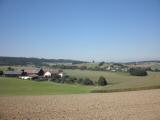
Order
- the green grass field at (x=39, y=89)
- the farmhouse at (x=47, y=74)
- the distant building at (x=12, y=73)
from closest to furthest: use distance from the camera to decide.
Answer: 1. the green grass field at (x=39, y=89)
2. the distant building at (x=12, y=73)
3. the farmhouse at (x=47, y=74)

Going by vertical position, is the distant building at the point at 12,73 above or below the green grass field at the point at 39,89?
above

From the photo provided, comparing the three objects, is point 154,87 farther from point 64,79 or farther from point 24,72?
point 24,72

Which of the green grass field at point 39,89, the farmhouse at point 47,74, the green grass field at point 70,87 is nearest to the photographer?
the green grass field at point 70,87

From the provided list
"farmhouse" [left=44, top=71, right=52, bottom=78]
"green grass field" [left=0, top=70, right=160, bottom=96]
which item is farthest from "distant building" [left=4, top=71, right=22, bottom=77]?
"green grass field" [left=0, top=70, right=160, bottom=96]

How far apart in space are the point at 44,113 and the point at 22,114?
1.56 metres

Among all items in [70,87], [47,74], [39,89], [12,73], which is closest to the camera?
[39,89]

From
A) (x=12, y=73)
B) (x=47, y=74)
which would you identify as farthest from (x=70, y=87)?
(x=12, y=73)

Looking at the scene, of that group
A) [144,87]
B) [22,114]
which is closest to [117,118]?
[22,114]

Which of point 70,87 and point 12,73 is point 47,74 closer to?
point 12,73

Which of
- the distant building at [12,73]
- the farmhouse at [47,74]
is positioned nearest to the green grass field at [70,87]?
the distant building at [12,73]

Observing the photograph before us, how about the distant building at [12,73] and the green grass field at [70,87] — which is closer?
the green grass field at [70,87]

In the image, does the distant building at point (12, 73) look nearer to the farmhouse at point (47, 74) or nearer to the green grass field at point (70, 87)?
the farmhouse at point (47, 74)

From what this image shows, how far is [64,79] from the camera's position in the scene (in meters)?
63.3

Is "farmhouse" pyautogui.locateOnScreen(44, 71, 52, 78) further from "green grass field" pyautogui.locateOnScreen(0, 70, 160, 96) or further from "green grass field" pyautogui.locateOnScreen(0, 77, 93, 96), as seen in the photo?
"green grass field" pyautogui.locateOnScreen(0, 77, 93, 96)
